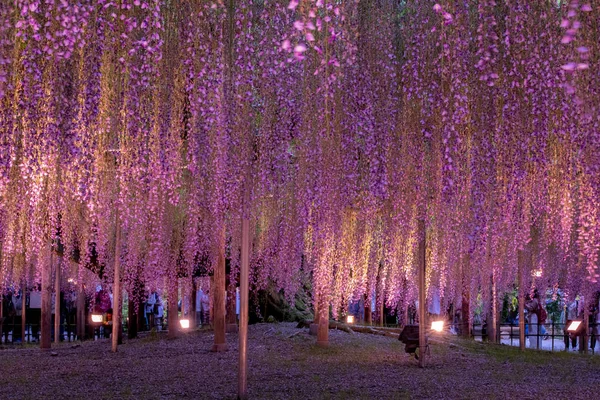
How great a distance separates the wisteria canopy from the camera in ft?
19.2

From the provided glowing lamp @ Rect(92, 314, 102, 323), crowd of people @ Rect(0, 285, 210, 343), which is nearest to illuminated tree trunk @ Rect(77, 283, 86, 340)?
crowd of people @ Rect(0, 285, 210, 343)

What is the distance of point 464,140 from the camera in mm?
7109

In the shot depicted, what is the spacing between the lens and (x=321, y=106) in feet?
26.1

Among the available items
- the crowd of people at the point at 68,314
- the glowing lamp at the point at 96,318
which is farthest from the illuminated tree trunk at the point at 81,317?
the glowing lamp at the point at 96,318

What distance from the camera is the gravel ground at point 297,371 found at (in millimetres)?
8711

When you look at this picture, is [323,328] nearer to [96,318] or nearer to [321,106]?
[321,106]

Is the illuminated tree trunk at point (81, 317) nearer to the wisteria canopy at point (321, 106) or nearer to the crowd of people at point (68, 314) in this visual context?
the crowd of people at point (68, 314)

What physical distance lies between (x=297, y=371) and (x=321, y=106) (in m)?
4.13

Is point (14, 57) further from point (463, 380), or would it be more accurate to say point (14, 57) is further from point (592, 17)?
point (463, 380)

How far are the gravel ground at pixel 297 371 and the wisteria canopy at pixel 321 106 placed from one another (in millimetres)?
1832

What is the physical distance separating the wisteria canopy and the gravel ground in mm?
1832

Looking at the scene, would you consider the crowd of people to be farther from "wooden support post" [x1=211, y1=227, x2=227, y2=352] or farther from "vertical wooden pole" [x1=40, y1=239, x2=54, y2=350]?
"wooden support post" [x1=211, y1=227, x2=227, y2=352]

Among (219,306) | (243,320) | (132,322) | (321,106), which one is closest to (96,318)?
(132,322)

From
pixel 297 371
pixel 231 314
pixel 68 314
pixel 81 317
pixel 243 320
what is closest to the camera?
pixel 243 320
